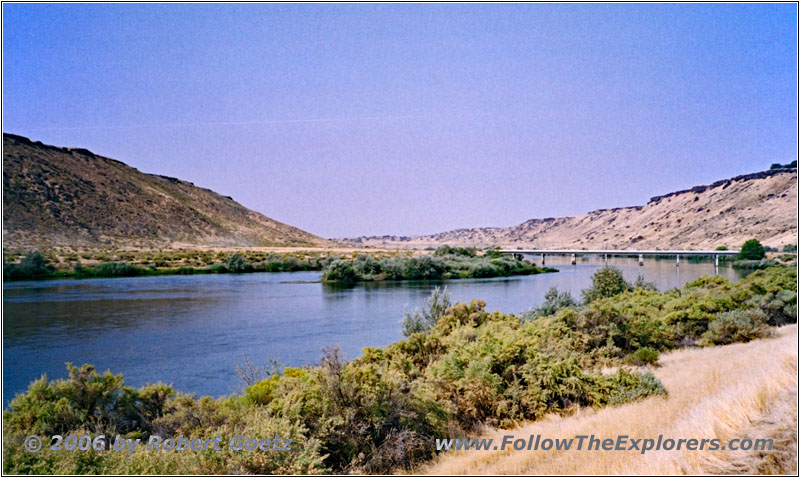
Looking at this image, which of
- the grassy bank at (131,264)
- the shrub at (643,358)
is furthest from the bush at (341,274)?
the shrub at (643,358)

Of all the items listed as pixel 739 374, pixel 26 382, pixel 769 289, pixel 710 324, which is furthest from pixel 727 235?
pixel 26 382

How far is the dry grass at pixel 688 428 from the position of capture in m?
4.35

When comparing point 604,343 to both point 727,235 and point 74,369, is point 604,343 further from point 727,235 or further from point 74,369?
point 727,235

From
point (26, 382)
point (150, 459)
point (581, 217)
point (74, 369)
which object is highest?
point (581, 217)

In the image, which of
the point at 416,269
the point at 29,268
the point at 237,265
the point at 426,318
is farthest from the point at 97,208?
the point at 426,318

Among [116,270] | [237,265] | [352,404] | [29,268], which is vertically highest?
[29,268]

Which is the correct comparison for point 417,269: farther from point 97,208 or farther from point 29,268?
point 97,208

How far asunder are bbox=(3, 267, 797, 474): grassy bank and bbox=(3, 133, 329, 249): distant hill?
3522 centimetres

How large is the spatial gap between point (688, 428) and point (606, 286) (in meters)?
15.0

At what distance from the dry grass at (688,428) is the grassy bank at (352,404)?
0.49 meters

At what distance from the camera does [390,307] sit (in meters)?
21.9

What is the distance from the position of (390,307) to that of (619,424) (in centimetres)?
1593

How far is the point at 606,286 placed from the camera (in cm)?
1941

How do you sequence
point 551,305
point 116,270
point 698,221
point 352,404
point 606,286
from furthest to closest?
point 698,221 → point 116,270 → point 606,286 → point 551,305 → point 352,404
